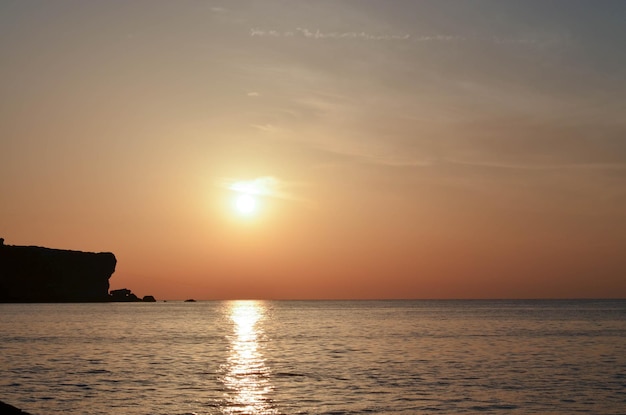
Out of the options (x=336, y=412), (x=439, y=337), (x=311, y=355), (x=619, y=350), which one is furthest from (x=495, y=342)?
(x=336, y=412)

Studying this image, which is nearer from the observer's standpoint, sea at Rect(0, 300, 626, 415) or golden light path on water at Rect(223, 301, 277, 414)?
golden light path on water at Rect(223, 301, 277, 414)

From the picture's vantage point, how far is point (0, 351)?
75.8m

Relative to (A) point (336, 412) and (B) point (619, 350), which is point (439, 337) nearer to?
(B) point (619, 350)

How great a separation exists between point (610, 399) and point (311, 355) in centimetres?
3515

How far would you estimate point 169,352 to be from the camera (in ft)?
254

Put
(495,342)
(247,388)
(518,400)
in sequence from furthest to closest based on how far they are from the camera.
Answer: (495,342)
(247,388)
(518,400)

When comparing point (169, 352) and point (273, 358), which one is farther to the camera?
point (169, 352)

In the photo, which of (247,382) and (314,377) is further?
(314,377)

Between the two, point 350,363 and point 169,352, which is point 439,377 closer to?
point 350,363

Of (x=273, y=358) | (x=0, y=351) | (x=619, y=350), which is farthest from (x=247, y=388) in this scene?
(x=619, y=350)

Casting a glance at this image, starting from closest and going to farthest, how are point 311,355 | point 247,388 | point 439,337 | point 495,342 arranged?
point 247,388 < point 311,355 < point 495,342 < point 439,337

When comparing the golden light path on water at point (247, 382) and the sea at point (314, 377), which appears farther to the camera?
the sea at point (314, 377)

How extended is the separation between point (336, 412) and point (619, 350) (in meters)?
53.4

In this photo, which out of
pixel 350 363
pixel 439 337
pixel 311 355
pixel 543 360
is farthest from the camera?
Answer: pixel 439 337
